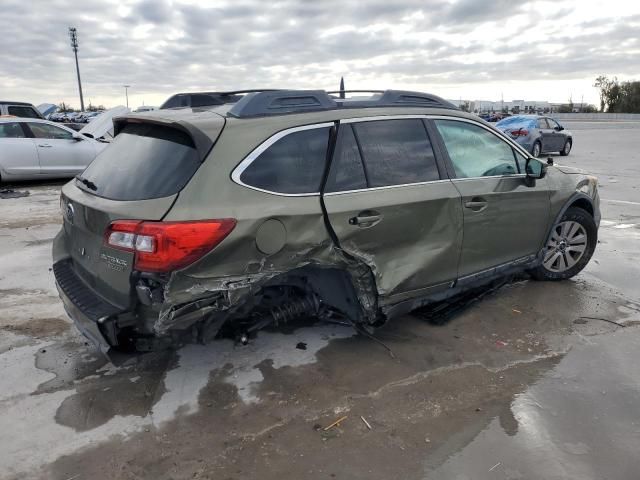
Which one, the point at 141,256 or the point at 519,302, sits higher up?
the point at 141,256

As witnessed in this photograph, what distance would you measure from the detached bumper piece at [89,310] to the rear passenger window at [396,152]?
1.79m

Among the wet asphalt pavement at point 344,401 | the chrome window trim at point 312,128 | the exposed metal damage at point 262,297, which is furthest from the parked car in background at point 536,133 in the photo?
the exposed metal damage at point 262,297

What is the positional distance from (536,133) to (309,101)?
54.9 feet

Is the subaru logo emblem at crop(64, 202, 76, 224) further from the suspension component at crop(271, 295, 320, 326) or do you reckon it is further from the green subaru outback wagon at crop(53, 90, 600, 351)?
the suspension component at crop(271, 295, 320, 326)

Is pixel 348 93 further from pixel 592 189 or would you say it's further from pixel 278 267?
pixel 592 189

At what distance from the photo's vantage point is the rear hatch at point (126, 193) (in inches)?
112

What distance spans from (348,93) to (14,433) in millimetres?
3053

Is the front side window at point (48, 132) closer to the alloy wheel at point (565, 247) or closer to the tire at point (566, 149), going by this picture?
the alloy wheel at point (565, 247)

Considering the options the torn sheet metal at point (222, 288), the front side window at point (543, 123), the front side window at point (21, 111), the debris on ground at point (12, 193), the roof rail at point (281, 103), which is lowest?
the debris on ground at point (12, 193)

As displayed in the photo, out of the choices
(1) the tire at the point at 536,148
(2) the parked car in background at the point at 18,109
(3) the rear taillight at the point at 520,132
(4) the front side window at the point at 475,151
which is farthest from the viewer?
(1) the tire at the point at 536,148

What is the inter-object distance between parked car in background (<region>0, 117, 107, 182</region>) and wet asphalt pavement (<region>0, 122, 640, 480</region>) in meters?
8.33

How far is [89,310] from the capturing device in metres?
2.98

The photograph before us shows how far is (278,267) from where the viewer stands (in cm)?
305

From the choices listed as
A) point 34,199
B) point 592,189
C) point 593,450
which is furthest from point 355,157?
point 34,199
